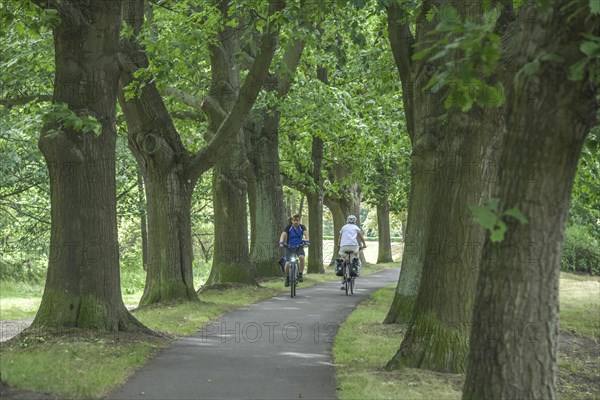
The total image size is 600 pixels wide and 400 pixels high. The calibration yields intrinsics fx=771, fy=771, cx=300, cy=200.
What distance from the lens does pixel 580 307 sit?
70.4ft

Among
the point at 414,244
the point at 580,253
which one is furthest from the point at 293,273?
the point at 580,253

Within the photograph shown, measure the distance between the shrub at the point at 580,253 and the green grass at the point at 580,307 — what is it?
357 centimetres

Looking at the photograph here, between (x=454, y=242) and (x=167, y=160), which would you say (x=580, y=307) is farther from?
(x=454, y=242)

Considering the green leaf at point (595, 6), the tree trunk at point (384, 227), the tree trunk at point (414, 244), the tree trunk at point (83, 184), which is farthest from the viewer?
the tree trunk at point (384, 227)

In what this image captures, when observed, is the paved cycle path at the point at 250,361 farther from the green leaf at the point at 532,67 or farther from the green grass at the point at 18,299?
the green grass at the point at 18,299

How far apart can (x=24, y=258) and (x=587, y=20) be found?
29.5 m

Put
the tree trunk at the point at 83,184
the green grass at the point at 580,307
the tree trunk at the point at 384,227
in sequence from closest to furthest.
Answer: the tree trunk at the point at 83,184
the green grass at the point at 580,307
the tree trunk at the point at 384,227

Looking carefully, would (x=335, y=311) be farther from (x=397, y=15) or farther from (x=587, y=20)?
(x=587, y=20)

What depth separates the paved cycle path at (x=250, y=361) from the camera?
8094 millimetres

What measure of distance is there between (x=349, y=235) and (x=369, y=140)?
4723mm

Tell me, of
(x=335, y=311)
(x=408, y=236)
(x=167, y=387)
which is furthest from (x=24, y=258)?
(x=167, y=387)

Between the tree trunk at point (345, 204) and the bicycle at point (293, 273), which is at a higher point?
the tree trunk at point (345, 204)

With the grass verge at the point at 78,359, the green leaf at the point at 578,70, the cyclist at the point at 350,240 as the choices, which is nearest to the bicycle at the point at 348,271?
the cyclist at the point at 350,240

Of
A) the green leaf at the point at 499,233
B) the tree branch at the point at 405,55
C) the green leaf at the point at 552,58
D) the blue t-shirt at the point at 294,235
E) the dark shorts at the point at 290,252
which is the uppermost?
the tree branch at the point at 405,55
